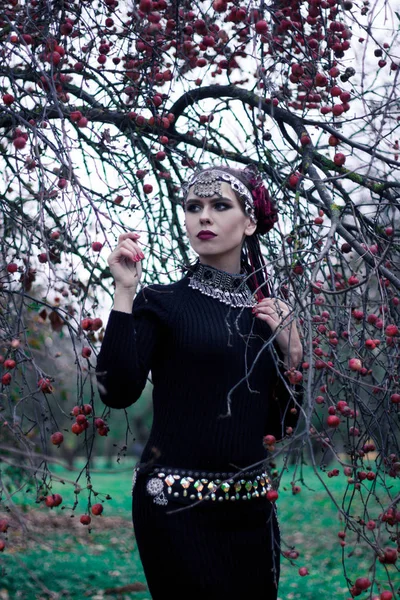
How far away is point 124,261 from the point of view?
205 cm

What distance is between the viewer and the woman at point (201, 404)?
6.52 ft

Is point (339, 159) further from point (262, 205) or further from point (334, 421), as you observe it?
point (334, 421)

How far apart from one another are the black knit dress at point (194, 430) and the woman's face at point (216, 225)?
0.55 ft

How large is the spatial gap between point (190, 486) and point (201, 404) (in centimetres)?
23

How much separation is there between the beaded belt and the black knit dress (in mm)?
14

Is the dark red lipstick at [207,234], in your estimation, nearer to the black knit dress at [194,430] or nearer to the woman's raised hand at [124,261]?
the black knit dress at [194,430]

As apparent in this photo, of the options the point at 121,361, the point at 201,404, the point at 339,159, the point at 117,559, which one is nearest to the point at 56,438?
the point at 121,361

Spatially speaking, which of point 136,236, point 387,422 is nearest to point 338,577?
point 387,422

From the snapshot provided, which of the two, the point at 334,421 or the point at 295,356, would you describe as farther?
the point at 295,356

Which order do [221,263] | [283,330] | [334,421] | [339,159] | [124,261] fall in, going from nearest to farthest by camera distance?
[334,421] < [124,261] < [283,330] < [221,263] < [339,159]

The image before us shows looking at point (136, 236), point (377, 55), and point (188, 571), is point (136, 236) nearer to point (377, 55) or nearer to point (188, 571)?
point (188, 571)

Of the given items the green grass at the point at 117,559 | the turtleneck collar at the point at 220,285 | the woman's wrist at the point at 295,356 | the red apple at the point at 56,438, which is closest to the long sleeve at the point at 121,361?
the red apple at the point at 56,438

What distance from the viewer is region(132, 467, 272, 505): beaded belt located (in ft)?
6.63

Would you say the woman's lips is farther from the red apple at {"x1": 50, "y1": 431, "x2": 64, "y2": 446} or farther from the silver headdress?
the red apple at {"x1": 50, "y1": 431, "x2": 64, "y2": 446}
